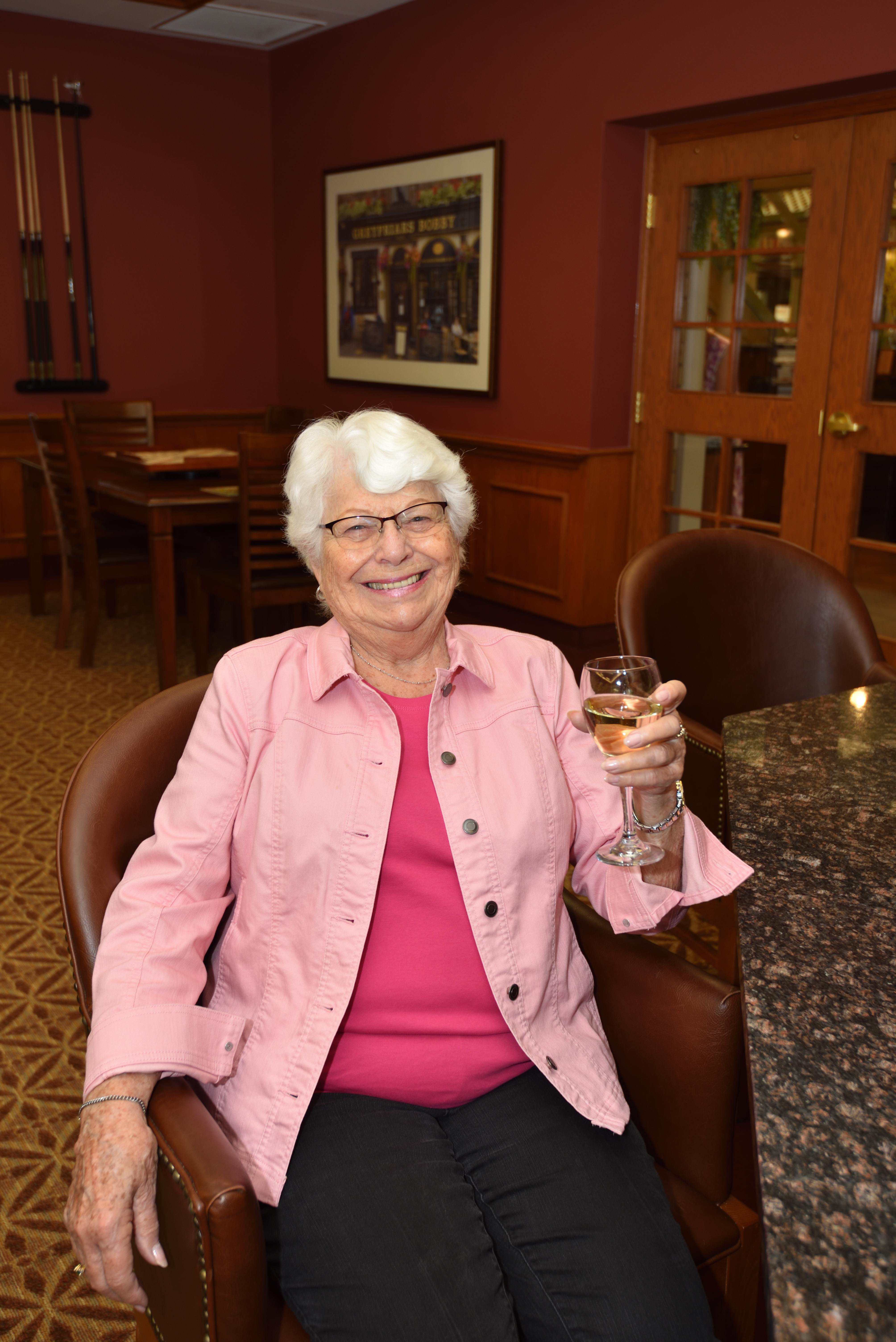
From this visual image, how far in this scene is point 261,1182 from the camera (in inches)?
43.8

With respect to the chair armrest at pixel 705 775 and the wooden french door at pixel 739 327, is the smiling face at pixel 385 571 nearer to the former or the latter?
the chair armrest at pixel 705 775

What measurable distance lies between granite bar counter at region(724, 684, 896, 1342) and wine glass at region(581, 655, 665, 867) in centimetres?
18

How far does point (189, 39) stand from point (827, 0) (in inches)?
157

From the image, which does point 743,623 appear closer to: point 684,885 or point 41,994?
point 684,885

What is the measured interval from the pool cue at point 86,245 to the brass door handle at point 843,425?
416cm

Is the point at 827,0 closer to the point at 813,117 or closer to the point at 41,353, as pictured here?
the point at 813,117

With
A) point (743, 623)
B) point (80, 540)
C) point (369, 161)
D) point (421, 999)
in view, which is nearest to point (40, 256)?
point (369, 161)

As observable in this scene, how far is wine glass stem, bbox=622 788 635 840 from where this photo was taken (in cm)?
119

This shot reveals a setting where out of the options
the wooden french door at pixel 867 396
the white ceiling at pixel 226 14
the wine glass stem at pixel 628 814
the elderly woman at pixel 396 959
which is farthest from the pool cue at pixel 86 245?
the wine glass stem at pixel 628 814

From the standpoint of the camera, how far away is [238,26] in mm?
5855

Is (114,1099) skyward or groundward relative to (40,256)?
Answer: groundward

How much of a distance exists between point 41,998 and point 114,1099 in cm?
148

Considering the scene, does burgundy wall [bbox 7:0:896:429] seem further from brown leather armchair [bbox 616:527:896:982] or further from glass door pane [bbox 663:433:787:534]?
brown leather armchair [bbox 616:527:896:982]

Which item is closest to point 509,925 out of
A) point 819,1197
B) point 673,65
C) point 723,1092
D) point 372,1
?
point 723,1092
